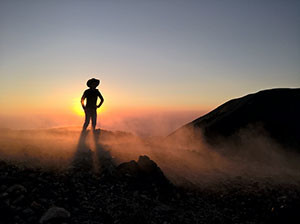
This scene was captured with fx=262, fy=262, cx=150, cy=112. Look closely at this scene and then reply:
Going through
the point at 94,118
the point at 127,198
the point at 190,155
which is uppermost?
the point at 94,118

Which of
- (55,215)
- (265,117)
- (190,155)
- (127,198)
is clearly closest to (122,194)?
(127,198)

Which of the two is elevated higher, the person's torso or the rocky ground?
the person's torso

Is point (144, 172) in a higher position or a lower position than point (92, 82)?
lower

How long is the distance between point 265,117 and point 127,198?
11.1m

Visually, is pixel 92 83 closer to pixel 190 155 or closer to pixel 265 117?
pixel 190 155

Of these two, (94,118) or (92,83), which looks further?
(94,118)

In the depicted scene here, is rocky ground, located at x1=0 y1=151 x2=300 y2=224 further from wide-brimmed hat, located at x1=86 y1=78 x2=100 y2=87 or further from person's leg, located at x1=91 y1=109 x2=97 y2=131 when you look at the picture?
wide-brimmed hat, located at x1=86 y1=78 x2=100 y2=87

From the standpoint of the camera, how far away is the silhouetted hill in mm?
14258

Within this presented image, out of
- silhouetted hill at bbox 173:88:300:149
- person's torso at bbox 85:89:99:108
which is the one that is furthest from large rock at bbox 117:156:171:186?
silhouetted hill at bbox 173:88:300:149

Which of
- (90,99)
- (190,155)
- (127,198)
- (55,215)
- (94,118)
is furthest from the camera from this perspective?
(94,118)

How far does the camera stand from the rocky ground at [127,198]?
521 cm

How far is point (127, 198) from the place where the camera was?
636cm

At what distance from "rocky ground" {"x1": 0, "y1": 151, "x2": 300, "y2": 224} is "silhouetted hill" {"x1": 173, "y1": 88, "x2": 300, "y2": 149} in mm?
6338

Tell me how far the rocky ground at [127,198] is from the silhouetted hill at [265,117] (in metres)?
6.34
